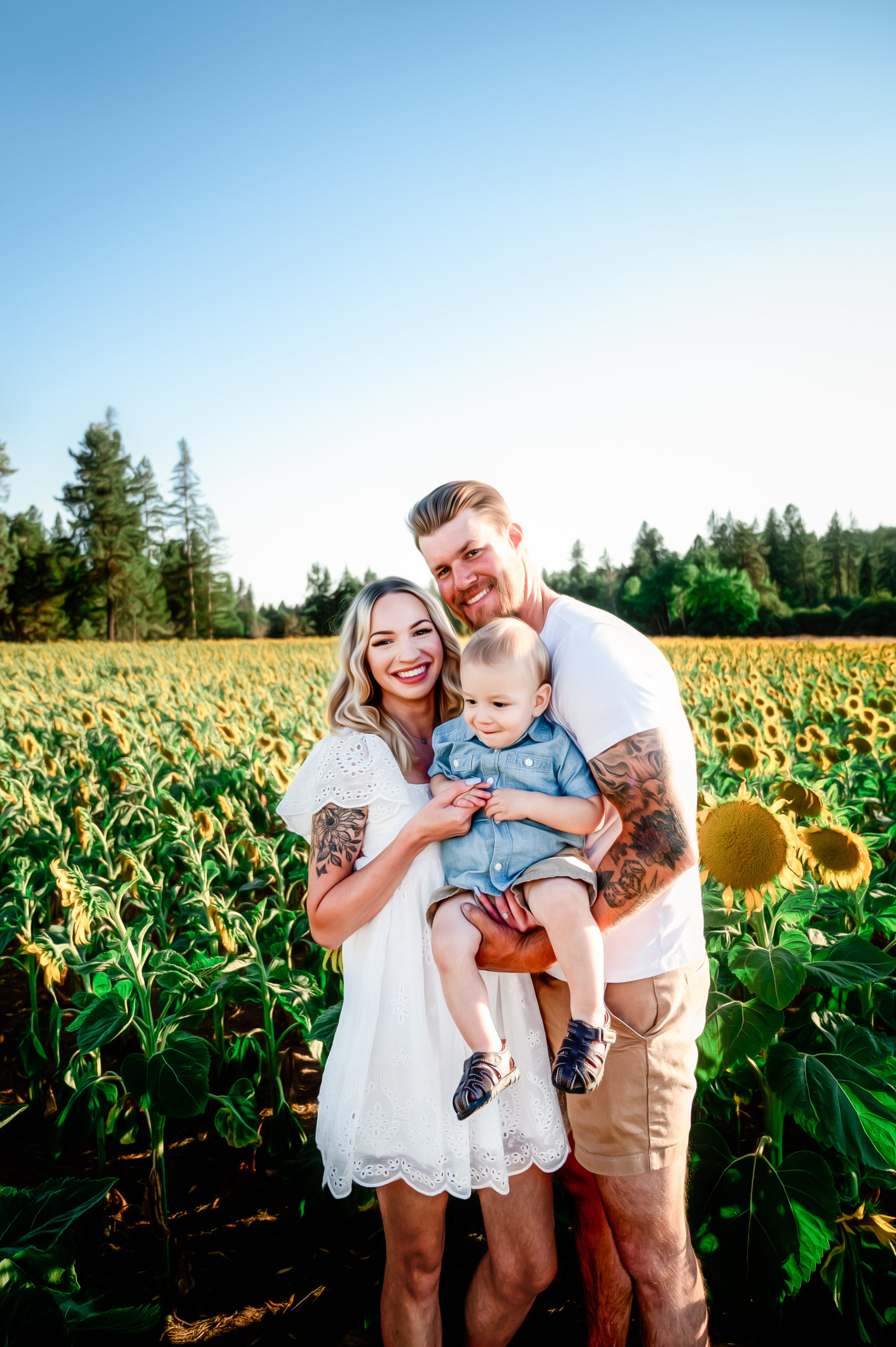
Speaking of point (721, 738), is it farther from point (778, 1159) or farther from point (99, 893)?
point (99, 893)

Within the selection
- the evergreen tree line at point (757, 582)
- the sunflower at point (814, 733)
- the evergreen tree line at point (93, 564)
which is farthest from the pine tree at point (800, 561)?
the sunflower at point (814, 733)

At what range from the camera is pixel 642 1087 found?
186cm

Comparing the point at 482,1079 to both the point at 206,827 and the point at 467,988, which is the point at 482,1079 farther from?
the point at 206,827

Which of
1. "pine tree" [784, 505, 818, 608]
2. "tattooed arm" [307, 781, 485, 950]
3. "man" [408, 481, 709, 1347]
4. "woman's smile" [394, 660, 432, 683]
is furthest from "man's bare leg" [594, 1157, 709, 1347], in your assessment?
"pine tree" [784, 505, 818, 608]

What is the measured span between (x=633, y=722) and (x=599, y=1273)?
1.56 m

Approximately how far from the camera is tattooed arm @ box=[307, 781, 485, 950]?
196 cm

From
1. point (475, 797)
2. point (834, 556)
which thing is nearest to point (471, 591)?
point (475, 797)

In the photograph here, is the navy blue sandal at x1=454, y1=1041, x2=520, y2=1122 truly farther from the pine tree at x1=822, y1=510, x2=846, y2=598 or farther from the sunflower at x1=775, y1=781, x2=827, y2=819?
the pine tree at x1=822, y1=510, x2=846, y2=598

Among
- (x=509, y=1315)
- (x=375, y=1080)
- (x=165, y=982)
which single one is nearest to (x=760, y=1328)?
(x=509, y=1315)

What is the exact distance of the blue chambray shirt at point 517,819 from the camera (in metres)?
1.91

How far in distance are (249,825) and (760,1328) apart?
2.65m

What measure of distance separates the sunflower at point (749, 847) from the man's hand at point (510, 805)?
2.13 feet

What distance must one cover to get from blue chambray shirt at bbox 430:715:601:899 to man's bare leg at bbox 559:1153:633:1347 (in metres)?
0.90

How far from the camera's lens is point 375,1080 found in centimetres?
199
